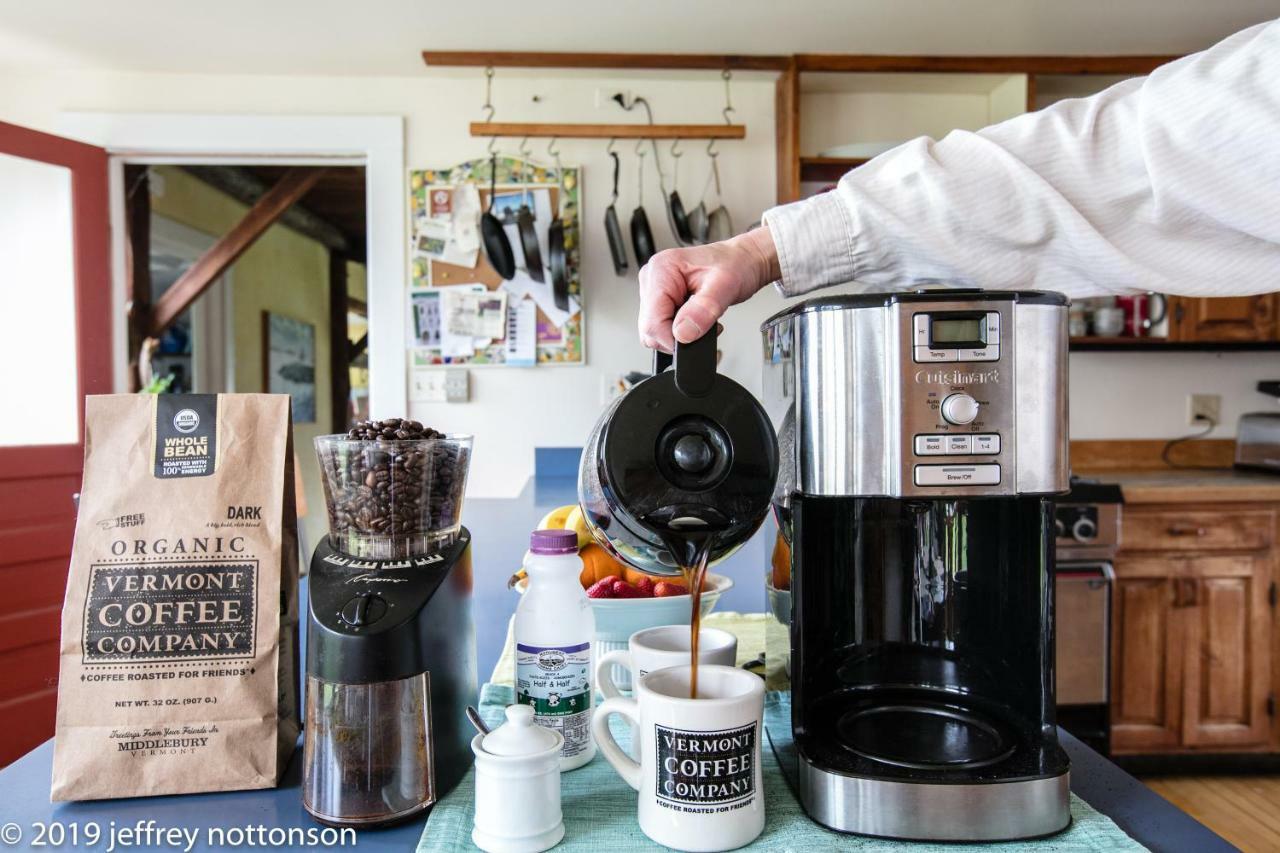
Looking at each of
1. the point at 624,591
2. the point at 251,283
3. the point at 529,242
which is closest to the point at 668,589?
the point at 624,591

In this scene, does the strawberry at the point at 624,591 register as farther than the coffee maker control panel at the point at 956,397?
Yes

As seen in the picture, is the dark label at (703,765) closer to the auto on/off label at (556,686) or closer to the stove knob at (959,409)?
the auto on/off label at (556,686)

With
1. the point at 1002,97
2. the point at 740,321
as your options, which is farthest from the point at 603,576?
the point at 1002,97

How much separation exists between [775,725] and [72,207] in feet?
9.37

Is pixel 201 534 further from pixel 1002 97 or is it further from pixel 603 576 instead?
pixel 1002 97

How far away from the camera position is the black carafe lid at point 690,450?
1.88 feet

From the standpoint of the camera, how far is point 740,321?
286 cm

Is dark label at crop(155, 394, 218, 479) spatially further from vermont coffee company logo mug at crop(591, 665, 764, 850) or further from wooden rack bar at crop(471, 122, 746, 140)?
wooden rack bar at crop(471, 122, 746, 140)

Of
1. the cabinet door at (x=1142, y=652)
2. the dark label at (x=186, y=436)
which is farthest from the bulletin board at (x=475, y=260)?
the dark label at (x=186, y=436)

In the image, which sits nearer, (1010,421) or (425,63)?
(1010,421)

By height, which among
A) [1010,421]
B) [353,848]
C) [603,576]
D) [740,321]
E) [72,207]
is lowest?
[353,848]

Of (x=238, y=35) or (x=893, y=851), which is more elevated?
(x=238, y=35)

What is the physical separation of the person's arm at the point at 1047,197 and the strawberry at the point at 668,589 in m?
0.32

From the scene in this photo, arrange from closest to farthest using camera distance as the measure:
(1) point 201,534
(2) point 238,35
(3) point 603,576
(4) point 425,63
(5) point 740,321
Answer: (1) point 201,534 < (3) point 603,576 < (2) point 238,35 < (4) point 425,63 < (5) point 740,321
